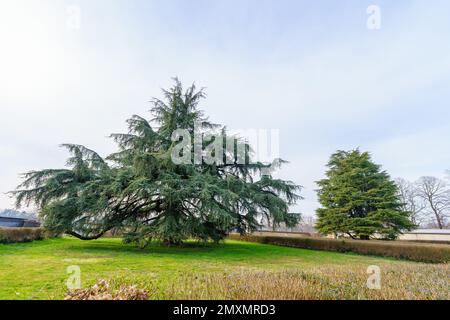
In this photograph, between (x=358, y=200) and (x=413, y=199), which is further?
(x=413, y=199)

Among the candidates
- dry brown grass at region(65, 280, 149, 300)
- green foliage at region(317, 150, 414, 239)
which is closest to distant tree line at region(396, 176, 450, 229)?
green foliage at region(317, 150, 414, 239)

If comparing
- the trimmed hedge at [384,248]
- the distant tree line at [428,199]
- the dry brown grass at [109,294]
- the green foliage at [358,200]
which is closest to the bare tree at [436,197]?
the distant tree line at [428,199]

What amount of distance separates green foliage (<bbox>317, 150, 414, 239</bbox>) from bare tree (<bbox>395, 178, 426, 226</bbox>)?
17452mm

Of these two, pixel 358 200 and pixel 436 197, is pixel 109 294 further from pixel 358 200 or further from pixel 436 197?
pixel 436 197

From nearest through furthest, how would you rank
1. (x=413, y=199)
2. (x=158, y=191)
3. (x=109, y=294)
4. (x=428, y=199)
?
1. (x=109, y=294)
2. (x=158, y=191)
3. (x=428, y=199)
4. (x=413, y=199)

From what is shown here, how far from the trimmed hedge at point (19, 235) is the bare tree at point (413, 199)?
Result: 141ft

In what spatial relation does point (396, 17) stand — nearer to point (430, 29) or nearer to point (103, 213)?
point (430, 29)

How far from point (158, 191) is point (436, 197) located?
129 ft

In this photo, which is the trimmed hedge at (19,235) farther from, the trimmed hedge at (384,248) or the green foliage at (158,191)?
the trimmed hedge at (384,248)

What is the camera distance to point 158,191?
1166 cm

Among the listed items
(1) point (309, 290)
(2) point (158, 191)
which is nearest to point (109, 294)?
(1) point (309, 290)

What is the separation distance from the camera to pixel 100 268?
7031mm

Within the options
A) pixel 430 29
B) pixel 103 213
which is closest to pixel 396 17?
pixel 430 29

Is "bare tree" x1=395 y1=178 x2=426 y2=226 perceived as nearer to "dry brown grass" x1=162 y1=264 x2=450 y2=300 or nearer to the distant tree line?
the distant tree line
